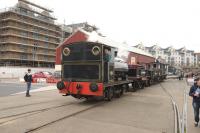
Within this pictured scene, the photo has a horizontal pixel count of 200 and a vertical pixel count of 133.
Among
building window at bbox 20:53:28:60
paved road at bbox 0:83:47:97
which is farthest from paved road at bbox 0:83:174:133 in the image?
building window at bbox 20:53:28:60

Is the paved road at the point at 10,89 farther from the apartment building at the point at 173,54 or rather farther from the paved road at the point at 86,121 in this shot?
the apartment building at the point at 173,54

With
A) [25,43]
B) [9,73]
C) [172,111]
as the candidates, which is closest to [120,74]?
[172,111]

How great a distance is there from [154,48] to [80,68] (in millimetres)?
121509

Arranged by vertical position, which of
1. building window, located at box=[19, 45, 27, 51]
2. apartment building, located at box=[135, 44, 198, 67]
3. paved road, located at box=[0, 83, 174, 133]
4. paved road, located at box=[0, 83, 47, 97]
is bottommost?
paved road, located at box=[0, 83, 174, 133]

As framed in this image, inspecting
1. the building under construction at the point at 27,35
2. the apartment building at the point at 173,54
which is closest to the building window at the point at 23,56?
the building under construction at the point at 27,35

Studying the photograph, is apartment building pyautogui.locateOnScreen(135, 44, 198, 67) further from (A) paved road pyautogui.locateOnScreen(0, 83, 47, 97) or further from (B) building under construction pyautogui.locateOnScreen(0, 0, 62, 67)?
(A) paved road pyautogui.locateOnScreen(0, 83, 47, 97)

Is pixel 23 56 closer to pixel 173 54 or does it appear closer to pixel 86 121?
pixel 86 121

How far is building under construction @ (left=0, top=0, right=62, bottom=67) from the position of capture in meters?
65.3

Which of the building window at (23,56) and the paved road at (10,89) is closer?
the paved road at (10,89)

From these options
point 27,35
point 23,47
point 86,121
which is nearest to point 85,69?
point 86,121

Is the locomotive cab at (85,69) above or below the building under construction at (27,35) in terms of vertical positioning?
below

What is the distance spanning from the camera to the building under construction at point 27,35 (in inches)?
2571

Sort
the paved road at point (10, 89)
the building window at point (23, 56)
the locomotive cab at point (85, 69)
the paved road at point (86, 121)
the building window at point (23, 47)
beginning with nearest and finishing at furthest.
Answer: the paved road at point (86, 121) < the locomotive cab at point (85, 69) < the paved road at point (10, 89) < the building window at point (23, 47) < the building window at point (23, 56)

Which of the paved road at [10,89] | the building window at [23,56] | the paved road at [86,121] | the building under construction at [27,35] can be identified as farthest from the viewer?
the building window at [23,56]
